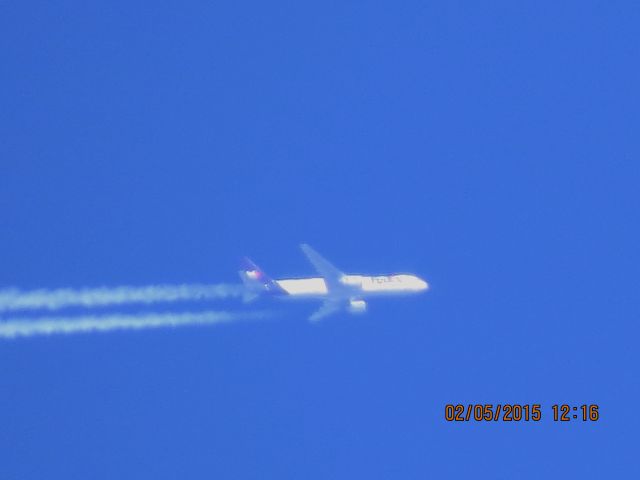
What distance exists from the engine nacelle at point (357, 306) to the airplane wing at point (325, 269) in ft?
3.97

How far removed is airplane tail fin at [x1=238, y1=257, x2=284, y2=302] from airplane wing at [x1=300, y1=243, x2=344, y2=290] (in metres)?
2.35

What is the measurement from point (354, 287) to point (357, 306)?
986 millimetres

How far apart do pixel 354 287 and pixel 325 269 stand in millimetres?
2126

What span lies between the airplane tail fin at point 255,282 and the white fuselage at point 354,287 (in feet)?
1.53

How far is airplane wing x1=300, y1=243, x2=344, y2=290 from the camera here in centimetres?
10181

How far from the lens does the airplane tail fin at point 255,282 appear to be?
103 metres

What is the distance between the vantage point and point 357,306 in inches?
4065

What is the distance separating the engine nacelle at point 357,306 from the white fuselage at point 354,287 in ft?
1.16

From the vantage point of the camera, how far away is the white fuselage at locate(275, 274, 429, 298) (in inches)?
4060

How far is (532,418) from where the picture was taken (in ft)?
322

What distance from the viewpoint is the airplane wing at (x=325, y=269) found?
4008 inches

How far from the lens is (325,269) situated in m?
102

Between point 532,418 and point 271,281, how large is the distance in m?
14.9

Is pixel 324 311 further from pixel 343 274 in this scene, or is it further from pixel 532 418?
pixel 532 418
